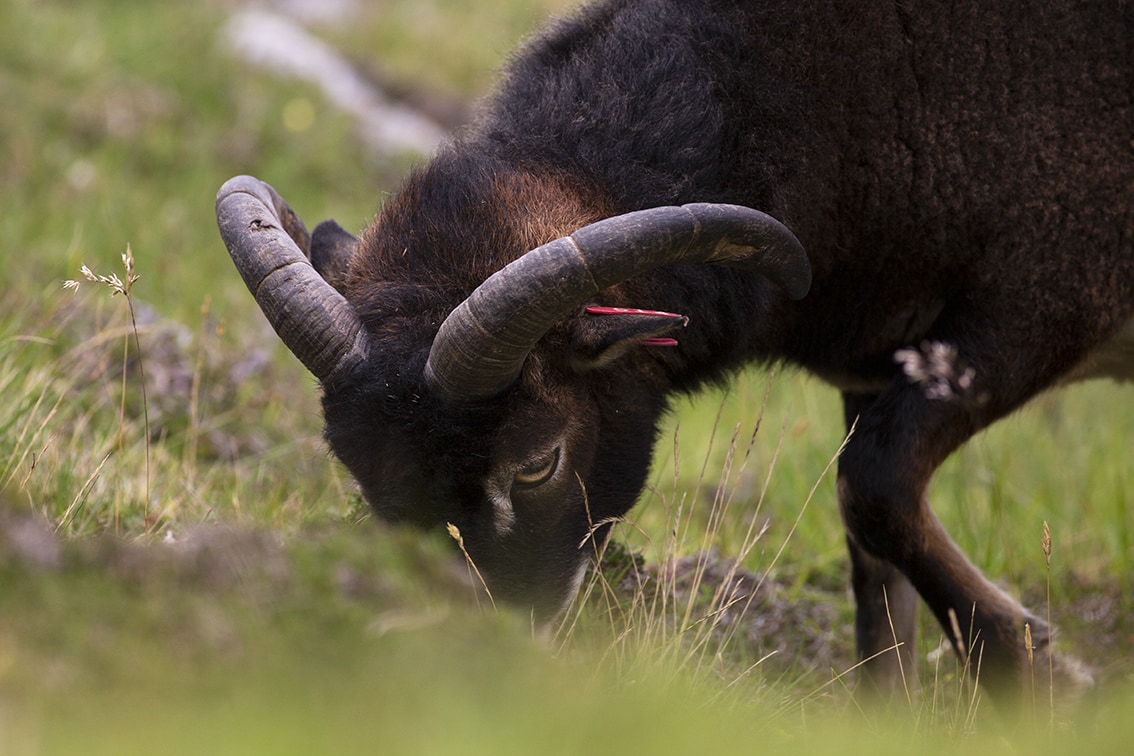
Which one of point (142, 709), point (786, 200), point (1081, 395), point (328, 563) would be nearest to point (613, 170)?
point (786, 200)

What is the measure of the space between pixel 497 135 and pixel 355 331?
1088mm

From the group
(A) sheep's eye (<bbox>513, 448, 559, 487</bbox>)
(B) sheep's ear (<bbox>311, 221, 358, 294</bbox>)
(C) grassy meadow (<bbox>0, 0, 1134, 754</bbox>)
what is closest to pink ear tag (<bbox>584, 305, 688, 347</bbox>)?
(C) grassy meadow (<bbox>0, 0, 1134, 754</bbox>)

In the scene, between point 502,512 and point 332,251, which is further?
point 332,251

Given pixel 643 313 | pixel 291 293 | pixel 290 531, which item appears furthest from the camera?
pixel 291 293

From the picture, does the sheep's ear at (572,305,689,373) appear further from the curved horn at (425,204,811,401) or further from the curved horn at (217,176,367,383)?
the curved horn at (217,176,367,383)

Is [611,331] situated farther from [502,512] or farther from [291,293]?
[291,293]

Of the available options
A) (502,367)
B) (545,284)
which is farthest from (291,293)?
(545,284)

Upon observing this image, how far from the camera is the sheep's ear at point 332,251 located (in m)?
4.82

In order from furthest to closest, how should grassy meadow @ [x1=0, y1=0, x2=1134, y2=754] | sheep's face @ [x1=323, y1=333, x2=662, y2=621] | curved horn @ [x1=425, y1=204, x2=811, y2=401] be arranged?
sheep's face @ [x1=323, y1=333, x2=662, y2=621], curved horn @ [x1=425, y1=204, x2=811, y2=401], grassy meadow @ [x1=0, y1=0, x2=1134, y2=754]

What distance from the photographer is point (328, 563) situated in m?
2.96

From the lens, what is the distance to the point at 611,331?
4293 millimetres

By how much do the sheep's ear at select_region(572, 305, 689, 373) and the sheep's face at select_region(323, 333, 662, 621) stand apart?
0.11 m

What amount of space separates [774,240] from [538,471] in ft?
3.74

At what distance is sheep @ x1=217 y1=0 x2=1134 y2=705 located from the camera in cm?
438
